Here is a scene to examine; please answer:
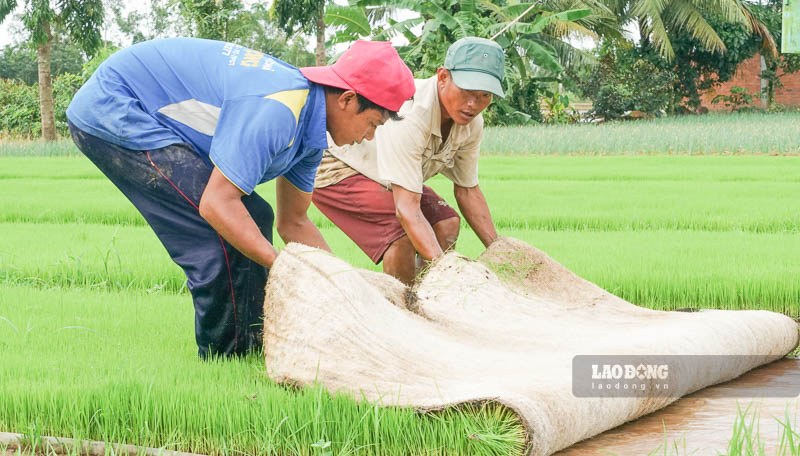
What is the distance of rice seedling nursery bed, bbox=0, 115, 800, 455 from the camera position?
229cm

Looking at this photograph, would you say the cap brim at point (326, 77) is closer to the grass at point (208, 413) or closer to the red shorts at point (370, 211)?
the grass at point (208, 413)

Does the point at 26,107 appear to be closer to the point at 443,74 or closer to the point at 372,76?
the point at 443,74

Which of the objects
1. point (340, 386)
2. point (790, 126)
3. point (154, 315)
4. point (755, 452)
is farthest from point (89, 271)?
point (790, 126)

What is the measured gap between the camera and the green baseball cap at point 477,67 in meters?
3.48

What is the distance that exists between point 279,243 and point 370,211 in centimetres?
230

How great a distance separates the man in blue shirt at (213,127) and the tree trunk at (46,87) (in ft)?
54.4

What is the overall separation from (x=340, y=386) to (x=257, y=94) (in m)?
0.89

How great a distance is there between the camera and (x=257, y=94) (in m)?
2.62

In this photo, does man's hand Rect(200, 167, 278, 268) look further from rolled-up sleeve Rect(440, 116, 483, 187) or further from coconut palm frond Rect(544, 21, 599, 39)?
coconut palm frond Rect(544, 21, 599, 39)

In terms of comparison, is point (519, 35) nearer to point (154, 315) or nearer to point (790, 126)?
point (790, 126)

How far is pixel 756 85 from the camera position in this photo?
27.9 meters

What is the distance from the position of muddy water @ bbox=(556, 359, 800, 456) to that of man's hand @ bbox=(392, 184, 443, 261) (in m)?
1.11

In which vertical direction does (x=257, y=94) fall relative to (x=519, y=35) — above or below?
below

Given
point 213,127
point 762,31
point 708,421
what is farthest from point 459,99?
point 762,31
